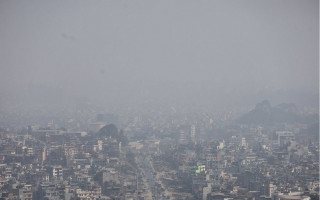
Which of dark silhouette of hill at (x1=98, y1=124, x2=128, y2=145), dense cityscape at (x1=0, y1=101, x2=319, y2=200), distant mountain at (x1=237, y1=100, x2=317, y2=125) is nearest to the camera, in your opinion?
dense cityscape at (x1=0, y1=101, x2=319, y2=200)

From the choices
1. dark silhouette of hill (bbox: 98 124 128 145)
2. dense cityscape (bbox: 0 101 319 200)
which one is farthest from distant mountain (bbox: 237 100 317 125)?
dark silhouette of hill (bbox: 98 124 128 145)

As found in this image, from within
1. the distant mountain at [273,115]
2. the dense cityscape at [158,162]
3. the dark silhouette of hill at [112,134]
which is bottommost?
the dense cityscape at [158,162]

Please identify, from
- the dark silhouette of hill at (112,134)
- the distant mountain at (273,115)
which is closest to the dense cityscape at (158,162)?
the dark silhouette of hill at (112,134)

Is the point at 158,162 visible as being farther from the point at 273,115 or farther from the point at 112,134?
the point at 273,115

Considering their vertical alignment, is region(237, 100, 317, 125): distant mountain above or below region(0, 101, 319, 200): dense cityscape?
above

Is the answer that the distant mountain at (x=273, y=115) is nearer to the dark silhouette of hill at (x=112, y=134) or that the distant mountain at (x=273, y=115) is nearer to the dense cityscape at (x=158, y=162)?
the dense cityscape at (x=158, y=162)

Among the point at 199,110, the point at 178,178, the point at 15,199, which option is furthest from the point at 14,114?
the point at 15,199

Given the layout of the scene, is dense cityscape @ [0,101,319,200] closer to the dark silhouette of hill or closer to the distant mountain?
the dark silhouette of hill

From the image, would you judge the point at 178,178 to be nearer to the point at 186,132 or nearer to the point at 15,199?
the point at 15,199
